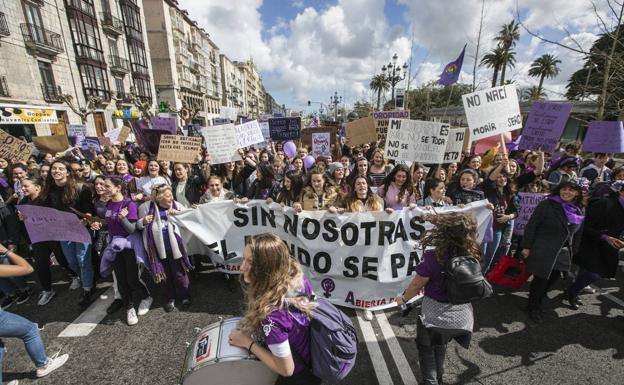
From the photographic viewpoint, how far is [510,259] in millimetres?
3979

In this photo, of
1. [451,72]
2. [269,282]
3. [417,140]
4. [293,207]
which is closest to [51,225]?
[293,207]

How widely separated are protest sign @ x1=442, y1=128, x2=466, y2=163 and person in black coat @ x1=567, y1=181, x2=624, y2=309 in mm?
2090

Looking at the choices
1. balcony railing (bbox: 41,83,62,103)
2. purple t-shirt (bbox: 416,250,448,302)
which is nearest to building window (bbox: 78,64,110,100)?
balcony railing (bbox: 41,83,62,103)

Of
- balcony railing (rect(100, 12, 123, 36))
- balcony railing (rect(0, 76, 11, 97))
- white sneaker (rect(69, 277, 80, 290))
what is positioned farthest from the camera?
balcony railing (rect(100, 12, 123, 36))

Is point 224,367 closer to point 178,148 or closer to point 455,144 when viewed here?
point 178,148

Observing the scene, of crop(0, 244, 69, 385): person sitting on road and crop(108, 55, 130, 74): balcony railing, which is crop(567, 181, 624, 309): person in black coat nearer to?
crop(0, 244, 69, 385): person sitting on road

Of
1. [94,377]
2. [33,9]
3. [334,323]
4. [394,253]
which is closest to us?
[334,323]

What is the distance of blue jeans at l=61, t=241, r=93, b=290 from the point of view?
3.93 m

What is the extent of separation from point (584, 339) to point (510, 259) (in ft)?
3.62

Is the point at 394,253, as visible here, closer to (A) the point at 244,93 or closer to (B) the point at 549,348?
(B) the point at 549,348

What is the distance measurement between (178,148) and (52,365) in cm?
387

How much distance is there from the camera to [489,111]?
14.8 feet

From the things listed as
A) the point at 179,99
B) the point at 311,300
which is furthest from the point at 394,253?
the point at 179,99

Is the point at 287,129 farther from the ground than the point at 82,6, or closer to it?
closer to it
